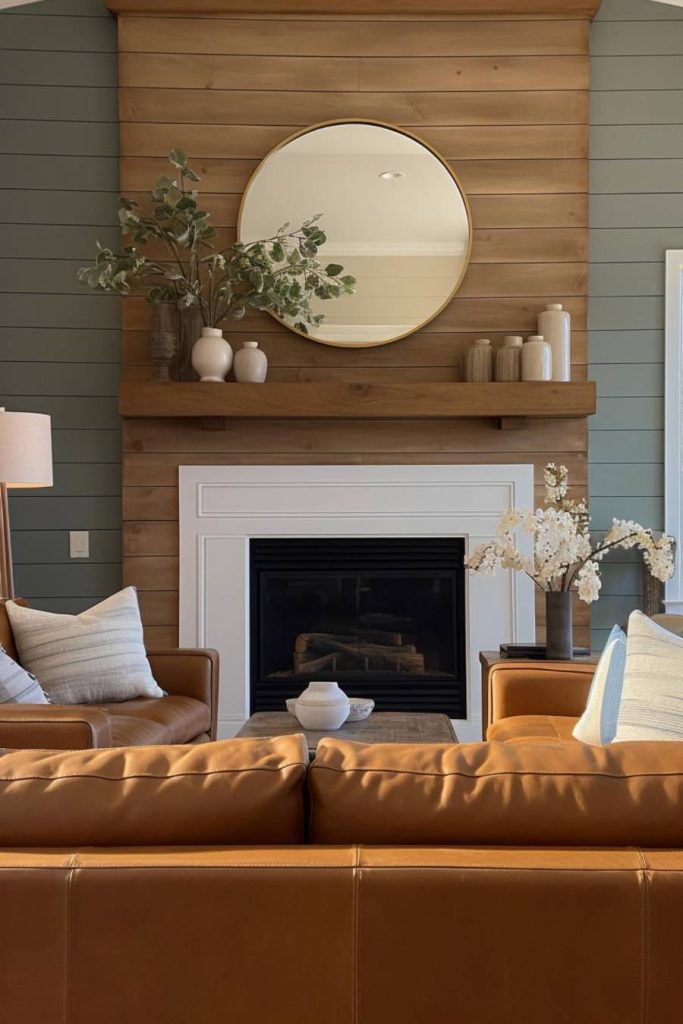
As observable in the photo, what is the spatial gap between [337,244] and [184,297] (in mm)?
699

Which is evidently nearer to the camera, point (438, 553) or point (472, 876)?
point (472, 876)

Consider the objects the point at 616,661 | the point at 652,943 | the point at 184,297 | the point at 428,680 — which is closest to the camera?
the point at 652,943

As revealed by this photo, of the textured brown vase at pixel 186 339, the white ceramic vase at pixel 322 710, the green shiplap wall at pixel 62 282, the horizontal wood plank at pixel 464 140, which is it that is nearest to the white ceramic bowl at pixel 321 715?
the white ceramic vase at pixel 322 710

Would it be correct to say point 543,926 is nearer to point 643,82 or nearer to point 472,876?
point 472,876

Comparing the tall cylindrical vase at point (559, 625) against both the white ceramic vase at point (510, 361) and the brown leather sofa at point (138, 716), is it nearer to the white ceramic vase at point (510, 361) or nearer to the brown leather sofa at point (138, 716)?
the white ceramic vase at point (510, 361)

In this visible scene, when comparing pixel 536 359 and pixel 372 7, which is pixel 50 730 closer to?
pixel 536 359

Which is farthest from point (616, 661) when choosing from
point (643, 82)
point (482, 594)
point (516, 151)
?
point (643, 82)

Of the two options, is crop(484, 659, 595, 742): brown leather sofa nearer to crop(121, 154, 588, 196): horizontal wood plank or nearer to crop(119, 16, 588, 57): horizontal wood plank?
crop(121, 154, 588, 196): horizontal wood plank

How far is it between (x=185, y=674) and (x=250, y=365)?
1.29m

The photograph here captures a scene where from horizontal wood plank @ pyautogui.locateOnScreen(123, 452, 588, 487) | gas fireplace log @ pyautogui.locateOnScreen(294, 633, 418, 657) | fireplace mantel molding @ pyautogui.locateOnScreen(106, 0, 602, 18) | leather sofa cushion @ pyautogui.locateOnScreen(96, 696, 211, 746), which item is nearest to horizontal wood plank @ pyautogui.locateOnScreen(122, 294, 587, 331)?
horizontal wood plank @ pyautogui.locateOnScreen(123, 452, 588, 487)

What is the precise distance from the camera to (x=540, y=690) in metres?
3.36

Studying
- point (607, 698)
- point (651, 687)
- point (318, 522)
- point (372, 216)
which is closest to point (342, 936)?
point (607, 698)

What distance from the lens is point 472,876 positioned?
117 centimetres

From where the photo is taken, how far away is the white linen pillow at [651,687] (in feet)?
6.54
